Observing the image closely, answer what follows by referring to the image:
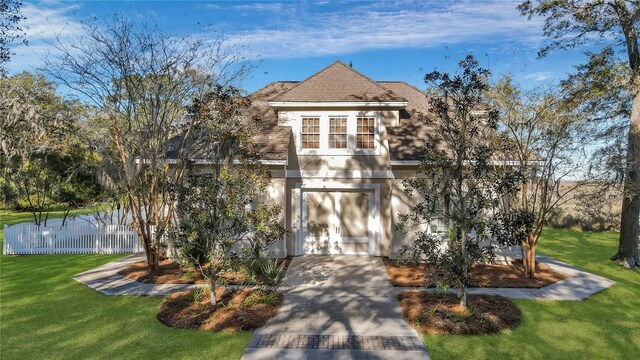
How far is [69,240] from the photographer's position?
52.7ft

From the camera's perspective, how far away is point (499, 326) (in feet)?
25.5

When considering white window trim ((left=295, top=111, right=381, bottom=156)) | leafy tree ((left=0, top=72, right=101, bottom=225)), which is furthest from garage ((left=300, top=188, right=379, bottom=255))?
leafy tree ((left=0, top=72, right=101, bottom=225))

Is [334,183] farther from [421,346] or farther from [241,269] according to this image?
[421,346]

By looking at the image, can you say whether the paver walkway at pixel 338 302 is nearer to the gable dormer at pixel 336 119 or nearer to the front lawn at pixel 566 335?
the front lawn at pixel 566 335

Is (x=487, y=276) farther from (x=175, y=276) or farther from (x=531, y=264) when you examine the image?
(x=175, y=276)

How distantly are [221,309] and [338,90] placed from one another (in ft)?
32.3

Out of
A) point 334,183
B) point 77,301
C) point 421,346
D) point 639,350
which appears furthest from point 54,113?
point 639,350

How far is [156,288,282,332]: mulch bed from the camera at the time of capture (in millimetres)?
7820

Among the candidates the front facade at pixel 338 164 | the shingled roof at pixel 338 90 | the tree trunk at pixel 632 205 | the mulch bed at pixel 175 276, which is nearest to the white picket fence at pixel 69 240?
the mulch bed at pixel 175 276

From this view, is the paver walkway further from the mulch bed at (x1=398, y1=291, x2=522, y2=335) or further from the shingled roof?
the shingled roof

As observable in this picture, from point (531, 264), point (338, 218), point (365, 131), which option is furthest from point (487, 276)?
point (365, 131)

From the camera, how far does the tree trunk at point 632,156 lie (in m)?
Answer: 13.8

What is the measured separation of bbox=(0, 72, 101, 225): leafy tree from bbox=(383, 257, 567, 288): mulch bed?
501 inches

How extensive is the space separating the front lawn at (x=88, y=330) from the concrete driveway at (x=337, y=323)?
30.3 inches
